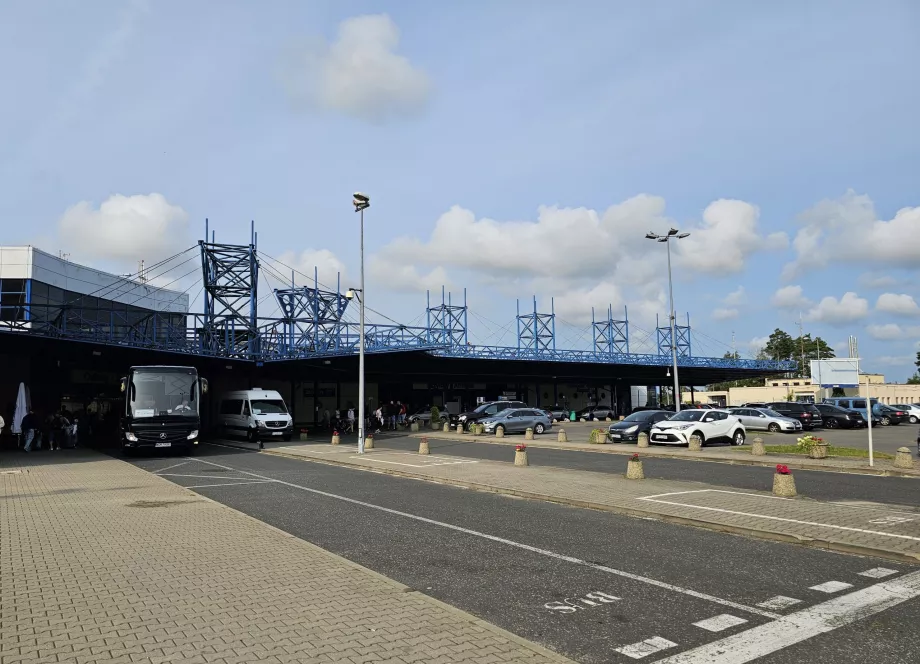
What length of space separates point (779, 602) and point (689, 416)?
70.2ft

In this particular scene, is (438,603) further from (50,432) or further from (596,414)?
(596,414)

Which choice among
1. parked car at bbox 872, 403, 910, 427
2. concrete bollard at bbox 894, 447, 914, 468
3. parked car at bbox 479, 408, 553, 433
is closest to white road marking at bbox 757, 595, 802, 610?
concrete bollard at bbox 894, 447, 914, 468

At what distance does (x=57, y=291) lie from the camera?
47.2 metres

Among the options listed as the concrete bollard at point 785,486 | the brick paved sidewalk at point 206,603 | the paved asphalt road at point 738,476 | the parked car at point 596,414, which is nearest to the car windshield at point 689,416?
the paved asphalt road at point 738,476

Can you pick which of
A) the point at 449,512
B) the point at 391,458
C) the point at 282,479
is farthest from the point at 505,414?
the point at 449,512

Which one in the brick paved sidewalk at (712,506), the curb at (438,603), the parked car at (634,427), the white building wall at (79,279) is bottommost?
the brick paved sidewalk at (712,506)

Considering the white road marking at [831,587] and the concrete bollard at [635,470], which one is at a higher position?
the concrete bollard at [635,470]

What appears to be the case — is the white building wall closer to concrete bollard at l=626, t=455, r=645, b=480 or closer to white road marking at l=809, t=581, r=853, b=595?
concrete bollard at l=626, t=455, r=645, b=480

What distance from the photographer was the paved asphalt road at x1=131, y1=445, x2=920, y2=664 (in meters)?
5.21

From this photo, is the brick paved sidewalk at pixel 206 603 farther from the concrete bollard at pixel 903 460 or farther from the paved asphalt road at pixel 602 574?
the concrete bollard at pixel 903 460

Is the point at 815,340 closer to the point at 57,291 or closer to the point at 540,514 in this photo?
the point at 57,291

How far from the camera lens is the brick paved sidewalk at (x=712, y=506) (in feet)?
28.9

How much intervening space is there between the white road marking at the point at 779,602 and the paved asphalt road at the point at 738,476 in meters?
7.19

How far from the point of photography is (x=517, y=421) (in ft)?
119
